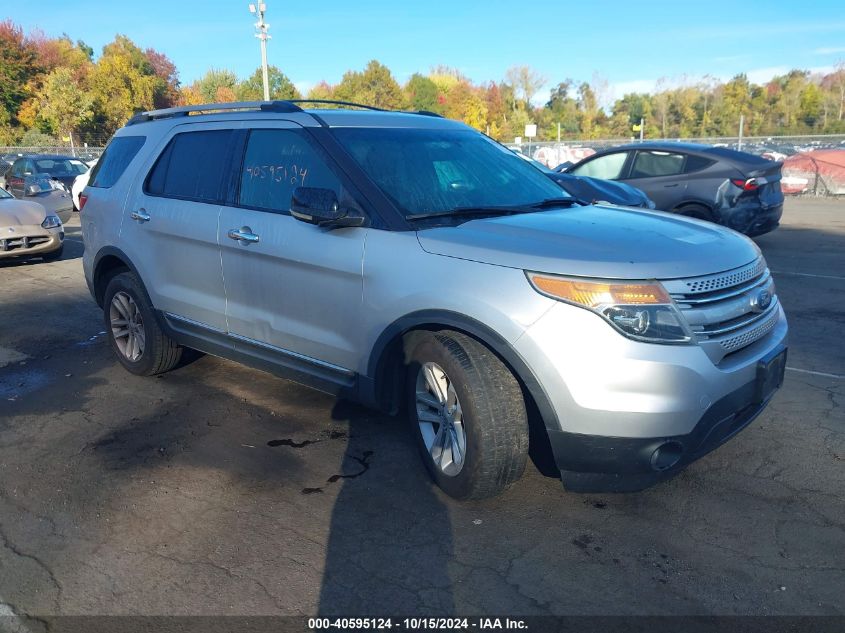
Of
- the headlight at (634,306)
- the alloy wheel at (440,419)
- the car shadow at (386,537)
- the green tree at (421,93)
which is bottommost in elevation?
the car shadow at (386,537)

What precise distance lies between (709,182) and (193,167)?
8212mm

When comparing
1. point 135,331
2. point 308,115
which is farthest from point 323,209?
point 135,331

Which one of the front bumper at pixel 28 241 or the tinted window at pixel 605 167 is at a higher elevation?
the tinted window at pixel 605 167

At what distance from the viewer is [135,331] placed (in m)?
5.46

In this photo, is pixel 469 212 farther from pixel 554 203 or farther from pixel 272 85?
pixel 272 85

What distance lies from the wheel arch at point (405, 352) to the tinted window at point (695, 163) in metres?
8.59

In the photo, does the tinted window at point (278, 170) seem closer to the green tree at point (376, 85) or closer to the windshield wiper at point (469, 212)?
the windshield wiper at point (469, 212)

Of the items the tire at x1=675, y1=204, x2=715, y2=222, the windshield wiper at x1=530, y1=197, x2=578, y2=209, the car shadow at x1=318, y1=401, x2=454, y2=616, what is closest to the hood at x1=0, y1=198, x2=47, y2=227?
the car shadow at x1=318, y1=401, x2=454, y2=616

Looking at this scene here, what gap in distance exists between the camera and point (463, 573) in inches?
117

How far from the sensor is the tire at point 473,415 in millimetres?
3234

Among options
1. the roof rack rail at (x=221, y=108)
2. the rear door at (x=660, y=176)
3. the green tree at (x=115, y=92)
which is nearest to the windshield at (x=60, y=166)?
the rear door at (x=660, y=176)

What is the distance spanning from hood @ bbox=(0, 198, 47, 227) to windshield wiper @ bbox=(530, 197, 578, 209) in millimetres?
9097

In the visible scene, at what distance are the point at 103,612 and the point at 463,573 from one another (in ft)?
4.66

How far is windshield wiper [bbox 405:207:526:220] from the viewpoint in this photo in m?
3.69
